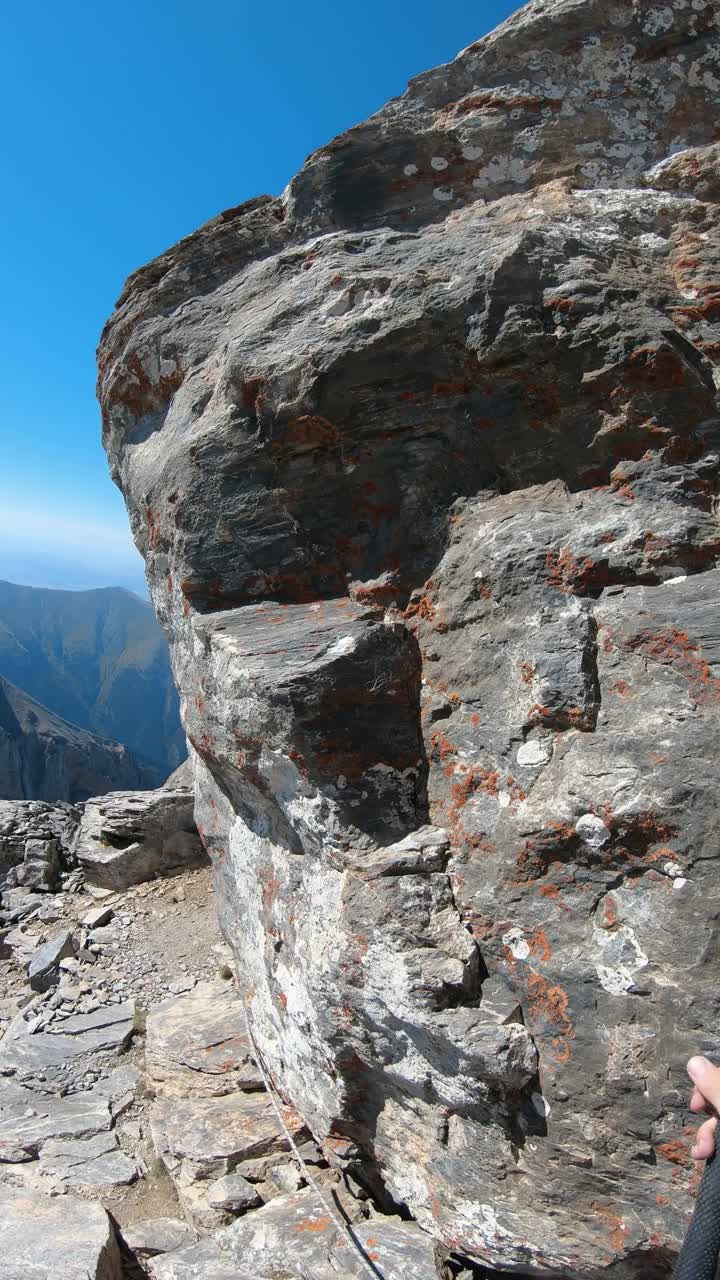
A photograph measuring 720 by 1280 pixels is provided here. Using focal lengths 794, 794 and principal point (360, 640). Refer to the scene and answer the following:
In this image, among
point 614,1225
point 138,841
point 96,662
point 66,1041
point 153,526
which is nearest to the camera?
point 614,1225

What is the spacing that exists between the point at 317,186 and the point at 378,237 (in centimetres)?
75

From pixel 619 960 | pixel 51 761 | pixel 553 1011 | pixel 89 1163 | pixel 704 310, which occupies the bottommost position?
pixel 51 761

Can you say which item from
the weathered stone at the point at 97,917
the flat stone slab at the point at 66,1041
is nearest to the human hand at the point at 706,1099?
the flat stone slab at the point at 66,1041

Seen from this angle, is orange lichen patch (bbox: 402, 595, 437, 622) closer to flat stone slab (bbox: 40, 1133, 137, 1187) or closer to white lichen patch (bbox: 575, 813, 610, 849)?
white lichen patch (bbox: 575, 813, 610, 849)

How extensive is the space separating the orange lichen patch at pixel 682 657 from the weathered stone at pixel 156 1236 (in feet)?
12.9

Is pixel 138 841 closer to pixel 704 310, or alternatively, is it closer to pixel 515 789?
pixel 515 789

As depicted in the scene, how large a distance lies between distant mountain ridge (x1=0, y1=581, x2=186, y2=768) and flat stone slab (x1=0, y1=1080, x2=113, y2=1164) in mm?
75700

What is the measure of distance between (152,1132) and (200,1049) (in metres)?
0.61

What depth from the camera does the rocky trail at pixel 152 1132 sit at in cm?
398

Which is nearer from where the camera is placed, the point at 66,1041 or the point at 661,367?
the point at 661,367

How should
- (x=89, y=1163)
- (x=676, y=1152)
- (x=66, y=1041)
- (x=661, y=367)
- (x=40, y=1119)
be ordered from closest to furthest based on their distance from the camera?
(x=676, y=1152)
(x=661, y=367)
(x=89, y=1163)
(x=40, y=1119)
(x=66, y=1041)

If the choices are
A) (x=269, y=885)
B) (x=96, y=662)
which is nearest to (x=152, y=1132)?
(x=269, y=885)

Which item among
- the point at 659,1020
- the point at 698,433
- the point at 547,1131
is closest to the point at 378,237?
the point at 698,433

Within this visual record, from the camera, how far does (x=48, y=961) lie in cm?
731
